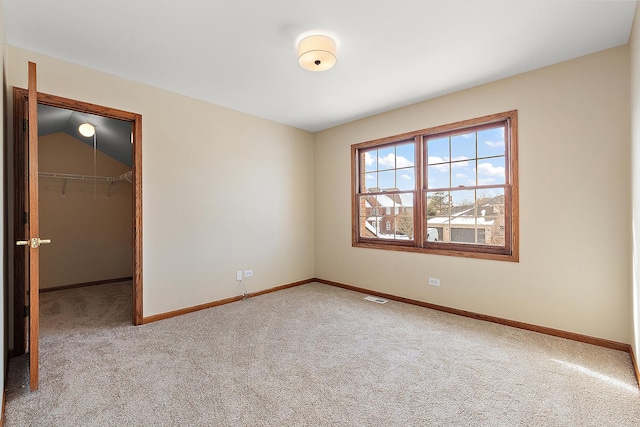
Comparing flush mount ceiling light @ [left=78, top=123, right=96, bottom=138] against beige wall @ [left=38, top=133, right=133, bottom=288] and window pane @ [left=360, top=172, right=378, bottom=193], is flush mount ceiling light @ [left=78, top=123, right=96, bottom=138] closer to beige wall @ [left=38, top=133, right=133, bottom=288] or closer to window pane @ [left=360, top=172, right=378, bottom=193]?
beige wall @ [left=38, top=133, right=133, bottom=288]

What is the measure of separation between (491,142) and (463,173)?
434mm

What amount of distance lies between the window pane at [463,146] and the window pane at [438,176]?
0.15 metres

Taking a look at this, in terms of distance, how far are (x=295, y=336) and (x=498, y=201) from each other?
2.57 m

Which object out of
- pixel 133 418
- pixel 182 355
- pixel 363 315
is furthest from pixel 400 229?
pixel 133 418

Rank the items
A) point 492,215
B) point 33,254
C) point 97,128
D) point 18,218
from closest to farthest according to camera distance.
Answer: point 33,254 → point 18,218 → point 492,215 → point 97,128

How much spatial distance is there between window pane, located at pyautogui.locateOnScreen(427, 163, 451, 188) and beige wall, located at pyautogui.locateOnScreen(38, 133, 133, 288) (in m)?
5.25

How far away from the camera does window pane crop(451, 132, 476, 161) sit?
3.53 m

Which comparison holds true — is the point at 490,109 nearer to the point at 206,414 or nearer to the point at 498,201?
the point at 498,201

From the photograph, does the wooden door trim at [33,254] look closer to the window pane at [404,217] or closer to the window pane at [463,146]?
the window pane at [404,217]

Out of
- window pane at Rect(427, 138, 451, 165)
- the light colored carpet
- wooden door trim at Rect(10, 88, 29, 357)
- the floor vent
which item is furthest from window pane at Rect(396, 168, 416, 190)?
wooden door trim at Rect(10, 88, 29, 357)

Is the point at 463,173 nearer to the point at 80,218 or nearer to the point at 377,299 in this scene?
the point at 377,299

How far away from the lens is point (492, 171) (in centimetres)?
338

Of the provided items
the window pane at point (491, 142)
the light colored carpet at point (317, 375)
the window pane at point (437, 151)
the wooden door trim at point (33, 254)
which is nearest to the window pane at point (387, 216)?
the window pane at point (437, 151)

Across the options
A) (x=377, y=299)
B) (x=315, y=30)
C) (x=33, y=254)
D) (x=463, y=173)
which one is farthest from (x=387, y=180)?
(x=33, y=254)
